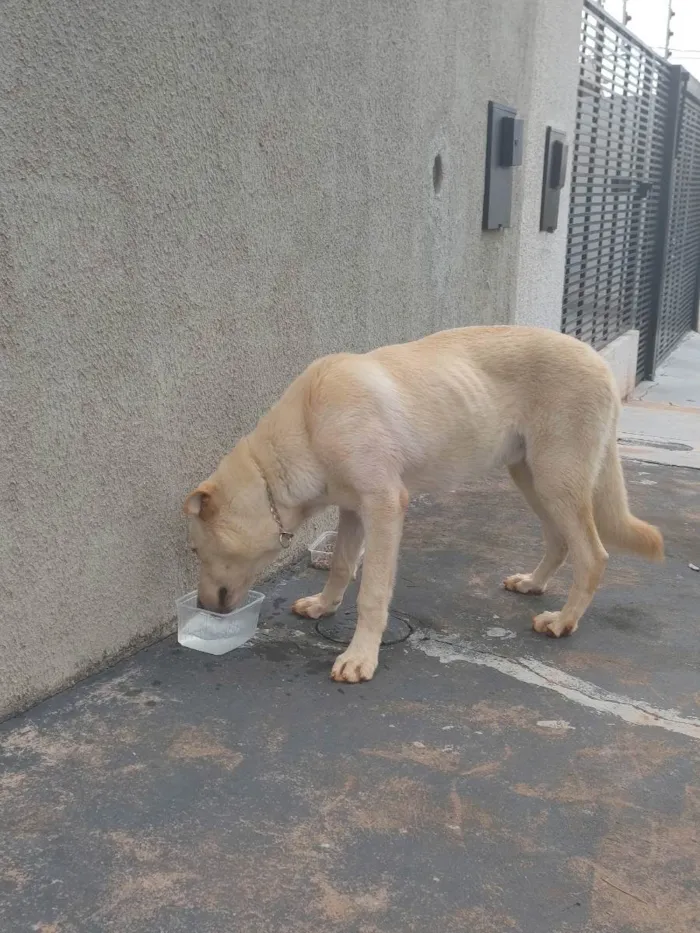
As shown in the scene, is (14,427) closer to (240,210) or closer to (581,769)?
(240,210)

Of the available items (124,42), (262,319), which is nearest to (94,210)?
(124,42)

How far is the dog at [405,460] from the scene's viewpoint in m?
3.47

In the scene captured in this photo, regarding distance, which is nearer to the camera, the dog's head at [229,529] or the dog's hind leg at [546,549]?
the dog's head at [229,529]

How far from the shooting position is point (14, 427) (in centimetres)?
290

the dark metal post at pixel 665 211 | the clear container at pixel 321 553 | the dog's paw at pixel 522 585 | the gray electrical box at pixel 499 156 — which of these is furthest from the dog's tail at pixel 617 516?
the dark metal post at pixel 665 211

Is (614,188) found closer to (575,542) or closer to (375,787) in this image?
(575,542)

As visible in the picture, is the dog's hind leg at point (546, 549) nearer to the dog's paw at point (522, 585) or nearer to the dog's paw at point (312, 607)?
the dog's paw at point (522, 585)

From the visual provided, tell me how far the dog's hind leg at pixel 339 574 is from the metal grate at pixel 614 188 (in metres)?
5.62

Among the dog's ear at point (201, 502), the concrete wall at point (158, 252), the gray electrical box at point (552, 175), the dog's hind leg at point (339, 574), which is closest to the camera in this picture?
the concrete wall at point (158, 252)

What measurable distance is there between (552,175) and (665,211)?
5230 millimetres

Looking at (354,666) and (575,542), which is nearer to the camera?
(354,666)

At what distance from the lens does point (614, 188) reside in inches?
396

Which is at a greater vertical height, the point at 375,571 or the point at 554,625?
the point at 375,571

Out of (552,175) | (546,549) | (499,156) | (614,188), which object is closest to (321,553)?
(546,549)
